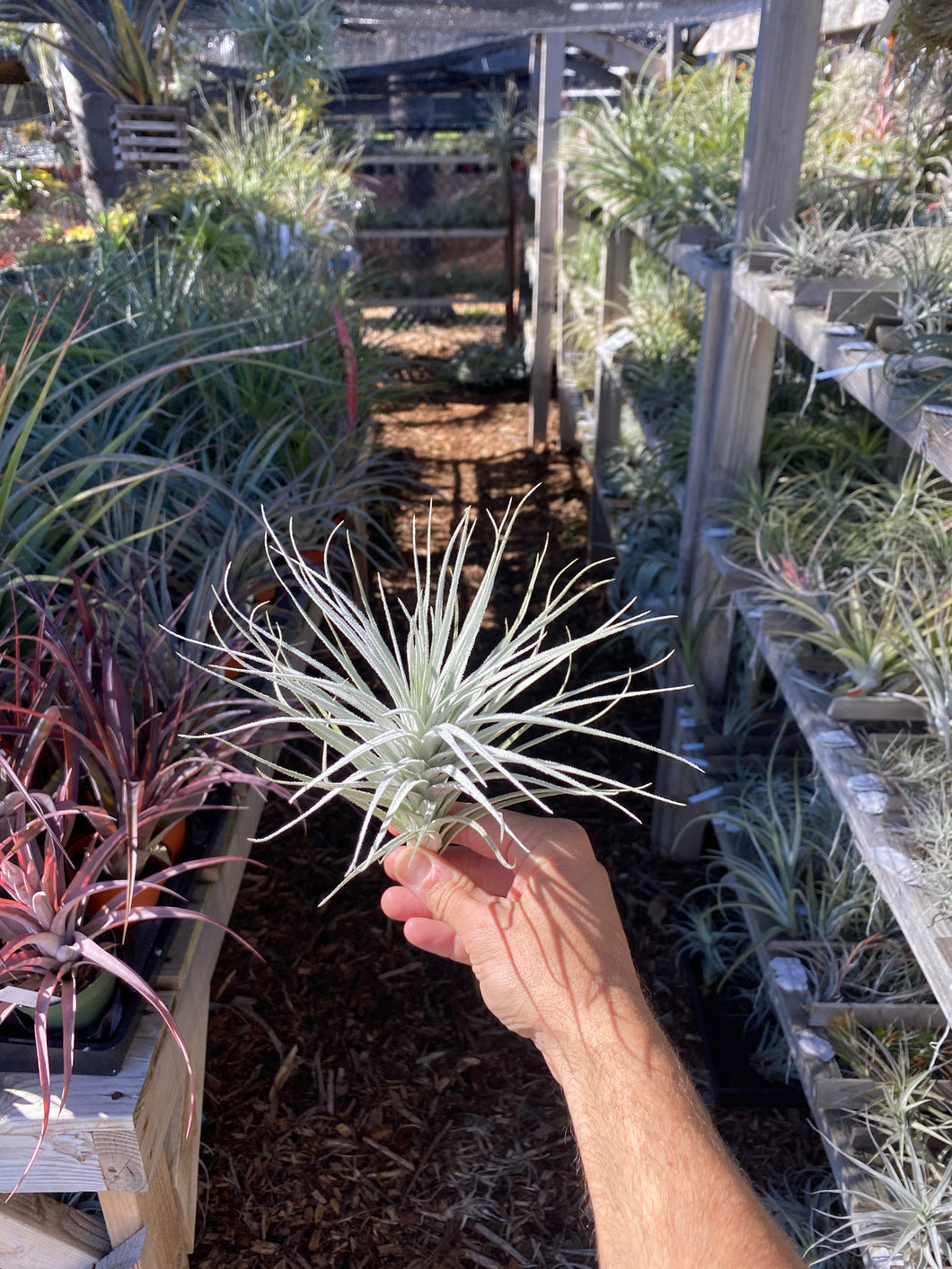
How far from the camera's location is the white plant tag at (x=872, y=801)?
1.21 meters

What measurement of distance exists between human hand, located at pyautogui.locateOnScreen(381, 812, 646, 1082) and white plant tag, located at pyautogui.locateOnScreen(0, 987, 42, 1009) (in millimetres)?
370

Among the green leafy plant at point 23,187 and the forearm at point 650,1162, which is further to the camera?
the green leafy plant at point 23,187

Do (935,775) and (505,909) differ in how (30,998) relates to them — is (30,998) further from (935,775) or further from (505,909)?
(935,775)

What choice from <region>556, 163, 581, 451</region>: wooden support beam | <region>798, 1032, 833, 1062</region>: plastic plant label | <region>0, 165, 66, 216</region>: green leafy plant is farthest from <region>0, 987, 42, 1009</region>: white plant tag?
<region>0, 165, 66, 216</region>: green leafy plant

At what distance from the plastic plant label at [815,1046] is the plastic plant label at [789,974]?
0.33ft

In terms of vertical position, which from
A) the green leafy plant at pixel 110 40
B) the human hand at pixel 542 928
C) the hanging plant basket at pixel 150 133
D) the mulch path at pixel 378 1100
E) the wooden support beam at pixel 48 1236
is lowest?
the mulch path at pixel 378 1100

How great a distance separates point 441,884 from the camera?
85cm

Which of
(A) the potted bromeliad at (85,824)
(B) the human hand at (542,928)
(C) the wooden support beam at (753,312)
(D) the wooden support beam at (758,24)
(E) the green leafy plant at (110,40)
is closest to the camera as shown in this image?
(B) the human hand at (542,928)

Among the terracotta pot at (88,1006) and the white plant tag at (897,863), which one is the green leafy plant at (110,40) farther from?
the white plant tag at (897,863)

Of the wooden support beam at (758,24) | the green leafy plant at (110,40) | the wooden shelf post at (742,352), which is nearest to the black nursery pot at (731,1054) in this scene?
the wooden shelf post at (742,352)

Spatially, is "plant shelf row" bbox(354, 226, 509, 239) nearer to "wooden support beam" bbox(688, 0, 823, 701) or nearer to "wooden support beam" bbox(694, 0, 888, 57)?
"wooden support beam" bbox(694, 0, 888, 57)

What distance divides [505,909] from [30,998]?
48cm

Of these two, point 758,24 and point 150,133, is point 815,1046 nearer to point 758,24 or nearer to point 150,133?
point 758,24

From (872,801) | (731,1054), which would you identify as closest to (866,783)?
(872,801)
